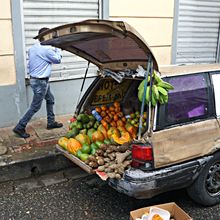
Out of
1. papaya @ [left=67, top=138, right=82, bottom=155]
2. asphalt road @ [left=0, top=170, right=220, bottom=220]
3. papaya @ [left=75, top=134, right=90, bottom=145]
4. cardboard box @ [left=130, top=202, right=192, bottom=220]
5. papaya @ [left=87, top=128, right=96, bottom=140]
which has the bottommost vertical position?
asphalt road @ [left=0, top=170, right=220, bottom=220]

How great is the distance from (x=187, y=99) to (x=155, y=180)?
103cm

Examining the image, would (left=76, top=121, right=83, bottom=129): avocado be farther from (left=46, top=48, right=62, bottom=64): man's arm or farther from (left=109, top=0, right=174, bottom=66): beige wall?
(left=109, top=0, right=174, bottom=66): beige wall

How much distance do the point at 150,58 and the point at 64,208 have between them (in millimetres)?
2145

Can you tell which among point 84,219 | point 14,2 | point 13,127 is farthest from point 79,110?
point 14,2

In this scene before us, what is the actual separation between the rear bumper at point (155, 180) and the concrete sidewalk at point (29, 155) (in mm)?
1699

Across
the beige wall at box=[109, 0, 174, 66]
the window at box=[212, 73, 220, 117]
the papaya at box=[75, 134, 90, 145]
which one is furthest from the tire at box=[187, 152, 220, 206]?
the beige wall at box=[109, 0, 174, 66]

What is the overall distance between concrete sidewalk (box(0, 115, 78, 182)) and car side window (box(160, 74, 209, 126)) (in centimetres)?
214

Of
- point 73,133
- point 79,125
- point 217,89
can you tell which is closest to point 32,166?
point 73,133

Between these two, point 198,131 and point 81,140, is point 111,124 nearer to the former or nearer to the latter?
point 81,140

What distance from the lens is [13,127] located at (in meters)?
6.29

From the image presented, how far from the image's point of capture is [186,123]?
147 inches

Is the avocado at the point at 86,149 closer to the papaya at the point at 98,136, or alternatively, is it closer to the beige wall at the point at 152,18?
the papaya at the point at 98,136

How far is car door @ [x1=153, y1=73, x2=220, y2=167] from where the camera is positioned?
3555 millimetres

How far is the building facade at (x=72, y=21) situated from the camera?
6.15m
